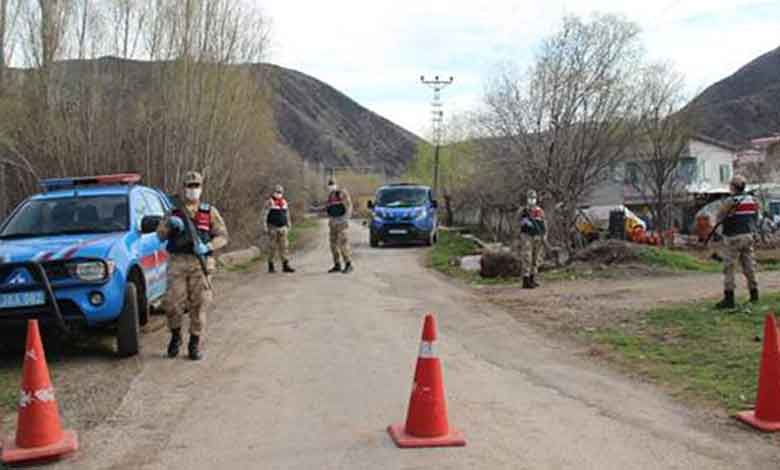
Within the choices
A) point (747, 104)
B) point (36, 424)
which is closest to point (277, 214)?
point (36, 424)

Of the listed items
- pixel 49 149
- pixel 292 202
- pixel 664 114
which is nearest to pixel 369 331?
pixel 49 149

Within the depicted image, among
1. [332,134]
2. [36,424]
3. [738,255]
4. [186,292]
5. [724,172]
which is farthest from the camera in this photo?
[332,134]

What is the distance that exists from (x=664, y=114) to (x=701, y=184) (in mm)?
23768

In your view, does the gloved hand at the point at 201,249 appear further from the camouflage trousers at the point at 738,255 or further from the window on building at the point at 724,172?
the window on building at the point at 724,172

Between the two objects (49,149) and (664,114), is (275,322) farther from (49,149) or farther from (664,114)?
(664,114)

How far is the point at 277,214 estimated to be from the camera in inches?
719

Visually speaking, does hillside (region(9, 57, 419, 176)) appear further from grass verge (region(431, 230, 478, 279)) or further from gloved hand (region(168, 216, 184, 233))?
gloved hand (region(168, 216, 184, 233))

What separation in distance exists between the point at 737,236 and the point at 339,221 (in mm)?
8163

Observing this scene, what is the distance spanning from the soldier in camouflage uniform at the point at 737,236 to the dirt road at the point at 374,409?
2.94m

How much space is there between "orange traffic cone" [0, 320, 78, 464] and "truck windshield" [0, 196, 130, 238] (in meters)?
3.95

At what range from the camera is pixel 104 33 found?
63.4ft

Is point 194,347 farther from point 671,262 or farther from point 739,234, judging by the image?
point 671,262

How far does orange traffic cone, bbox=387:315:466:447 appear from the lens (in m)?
5.87

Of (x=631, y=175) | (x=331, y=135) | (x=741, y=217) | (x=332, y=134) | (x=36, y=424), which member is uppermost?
(x=332, y=134)
